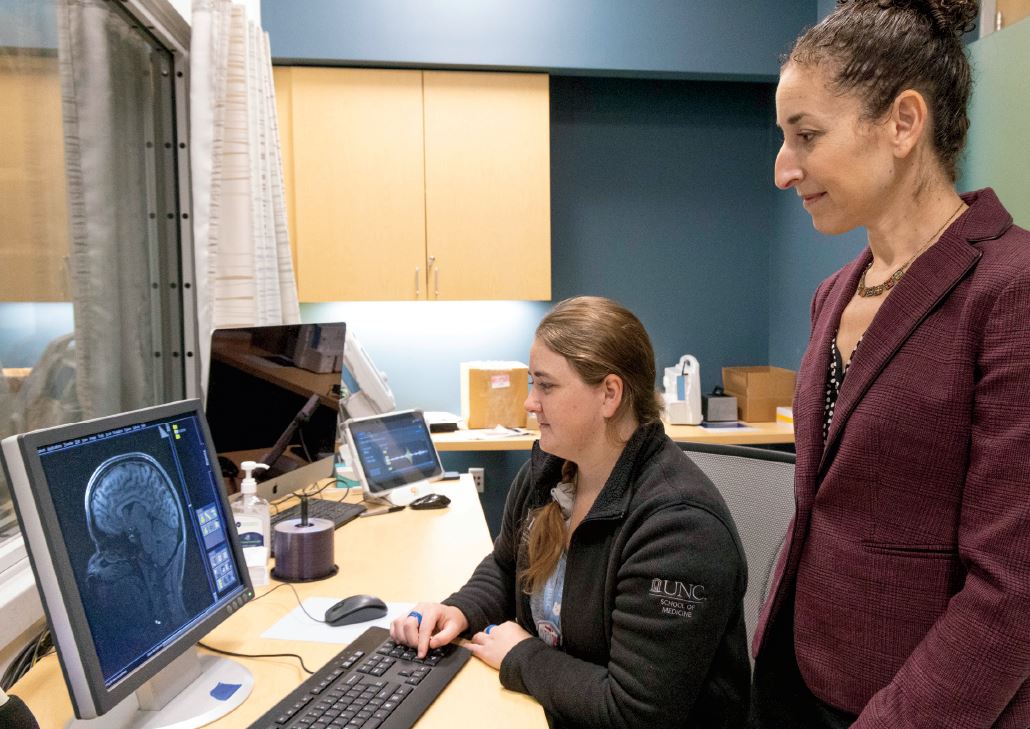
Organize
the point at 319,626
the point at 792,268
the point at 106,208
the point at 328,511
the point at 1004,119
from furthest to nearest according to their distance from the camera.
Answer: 1. the point at 792,268
2. the point at 1004,119
3. the point at 106,208
4. the point at 328,511
5. the point at 319,626

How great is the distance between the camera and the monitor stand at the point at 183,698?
→ 1.03 metres

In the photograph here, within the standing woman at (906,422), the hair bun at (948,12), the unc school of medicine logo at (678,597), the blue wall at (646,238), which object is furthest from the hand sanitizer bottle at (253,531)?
the blue wall at (646,238)

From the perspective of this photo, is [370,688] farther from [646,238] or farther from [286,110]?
[646,238]

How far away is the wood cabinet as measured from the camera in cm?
327

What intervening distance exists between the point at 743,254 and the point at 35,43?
3.05 meters

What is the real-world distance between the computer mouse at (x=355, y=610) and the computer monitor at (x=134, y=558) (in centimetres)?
19

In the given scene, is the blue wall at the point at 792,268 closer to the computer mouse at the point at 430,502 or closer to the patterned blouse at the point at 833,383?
Result: the computer mouse at the point at 430,502

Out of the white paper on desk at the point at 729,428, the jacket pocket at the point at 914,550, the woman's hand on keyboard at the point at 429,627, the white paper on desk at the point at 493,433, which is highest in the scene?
the jacket pocket at the point at 914,550

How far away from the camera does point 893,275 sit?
109 centimetres

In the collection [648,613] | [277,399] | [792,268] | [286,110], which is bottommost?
[648,613]

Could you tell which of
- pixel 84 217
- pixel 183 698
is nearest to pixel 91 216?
pixel 84 217

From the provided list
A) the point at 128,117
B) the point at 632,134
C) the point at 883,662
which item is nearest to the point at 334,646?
the point at 883,662

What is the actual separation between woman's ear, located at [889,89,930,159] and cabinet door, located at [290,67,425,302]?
253cm

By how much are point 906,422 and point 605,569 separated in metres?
0.53
